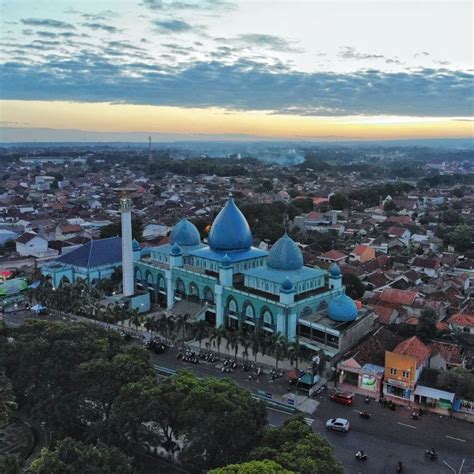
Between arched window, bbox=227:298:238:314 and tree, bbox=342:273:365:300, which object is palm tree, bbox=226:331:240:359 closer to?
arched window, bbox=227:298:238:314

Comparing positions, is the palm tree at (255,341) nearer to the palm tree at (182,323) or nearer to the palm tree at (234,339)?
the palm tree at (234,339)

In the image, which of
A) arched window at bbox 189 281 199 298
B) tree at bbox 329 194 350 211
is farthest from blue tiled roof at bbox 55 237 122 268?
tree at bbox 329 194 350 211

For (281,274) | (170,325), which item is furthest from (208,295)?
(281,274)

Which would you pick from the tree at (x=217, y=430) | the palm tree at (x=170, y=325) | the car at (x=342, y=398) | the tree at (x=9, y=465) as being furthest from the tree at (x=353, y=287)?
the tree at (x=9, y=465)

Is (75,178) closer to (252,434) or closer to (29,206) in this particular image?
(29,206)

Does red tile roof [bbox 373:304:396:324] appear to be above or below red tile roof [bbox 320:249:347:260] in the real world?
below

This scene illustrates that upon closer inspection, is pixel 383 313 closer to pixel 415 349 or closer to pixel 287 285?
pixel 415 349

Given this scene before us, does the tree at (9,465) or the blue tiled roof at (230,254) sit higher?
the blue tiled roof at (230,254)
